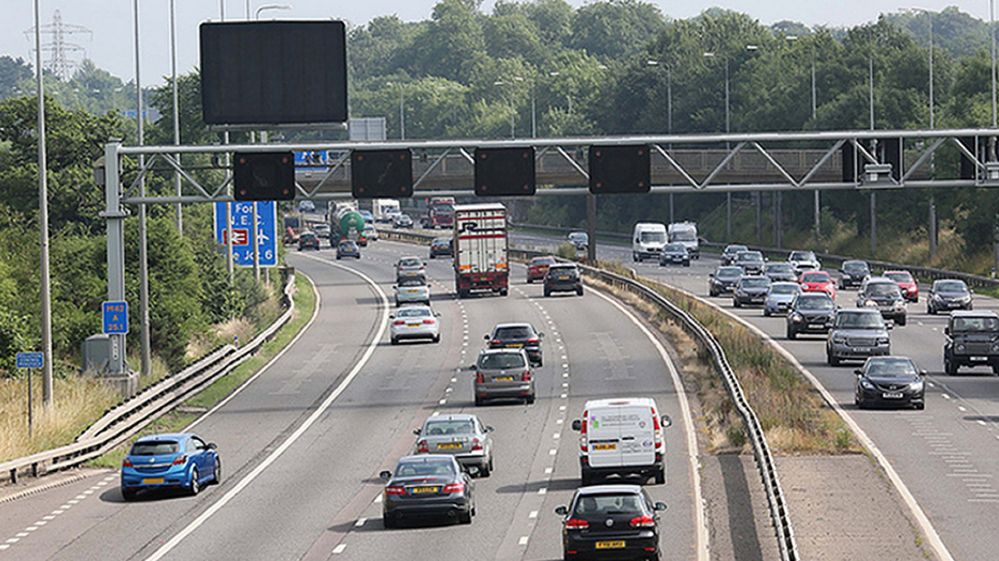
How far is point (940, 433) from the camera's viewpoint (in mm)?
45281

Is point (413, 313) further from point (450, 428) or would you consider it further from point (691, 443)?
point (450, 428)

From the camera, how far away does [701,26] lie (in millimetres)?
182875

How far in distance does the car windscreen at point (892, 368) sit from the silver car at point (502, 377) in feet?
31.5

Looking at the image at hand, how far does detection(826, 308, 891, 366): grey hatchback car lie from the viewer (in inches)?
2349

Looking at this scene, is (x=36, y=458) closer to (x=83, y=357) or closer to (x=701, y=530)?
(x=83, y=357)

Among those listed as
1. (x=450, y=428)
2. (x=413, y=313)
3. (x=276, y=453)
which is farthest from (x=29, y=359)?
(x=413, y=313)

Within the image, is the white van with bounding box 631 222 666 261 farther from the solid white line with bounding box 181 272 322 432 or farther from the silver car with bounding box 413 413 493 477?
the silver car with bounding box 413 413 493 477

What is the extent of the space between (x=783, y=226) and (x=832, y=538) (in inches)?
4442

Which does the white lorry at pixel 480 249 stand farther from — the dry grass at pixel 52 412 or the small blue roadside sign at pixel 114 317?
the small blue roadside sign at pixel 114 317

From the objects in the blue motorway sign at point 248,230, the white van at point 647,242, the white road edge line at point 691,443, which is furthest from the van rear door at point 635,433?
the white van at point 647,242

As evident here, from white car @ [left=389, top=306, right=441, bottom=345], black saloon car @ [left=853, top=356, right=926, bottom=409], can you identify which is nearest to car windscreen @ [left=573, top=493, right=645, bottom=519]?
black saloon car @ [left=853, top=356, right=926, bottom=409]

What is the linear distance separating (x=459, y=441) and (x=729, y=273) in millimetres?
54243

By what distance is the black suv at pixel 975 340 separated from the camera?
57.0 m

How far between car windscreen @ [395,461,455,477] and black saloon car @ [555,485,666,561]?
5828 mm
